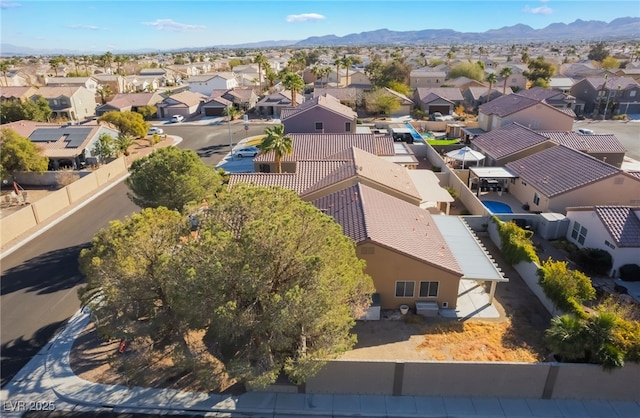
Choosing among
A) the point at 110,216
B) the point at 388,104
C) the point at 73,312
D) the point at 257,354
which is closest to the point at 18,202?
the point at 110,216

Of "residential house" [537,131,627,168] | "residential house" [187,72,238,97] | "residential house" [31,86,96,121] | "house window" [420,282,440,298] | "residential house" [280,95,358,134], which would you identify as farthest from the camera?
"residential house" [187,72,238,97]

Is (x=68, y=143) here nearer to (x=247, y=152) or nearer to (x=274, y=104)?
A: (x=247, y=152)

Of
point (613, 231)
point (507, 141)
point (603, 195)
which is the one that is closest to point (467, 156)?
point (507, 141)

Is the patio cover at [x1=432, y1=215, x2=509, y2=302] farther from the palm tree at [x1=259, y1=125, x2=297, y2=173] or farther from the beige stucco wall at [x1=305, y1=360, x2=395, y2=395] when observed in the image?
the palm tree at [x1=259, y1=125, x2=297, y2=173]

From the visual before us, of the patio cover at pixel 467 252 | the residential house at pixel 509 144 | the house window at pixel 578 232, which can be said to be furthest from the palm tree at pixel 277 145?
the house window at pixel 578 232

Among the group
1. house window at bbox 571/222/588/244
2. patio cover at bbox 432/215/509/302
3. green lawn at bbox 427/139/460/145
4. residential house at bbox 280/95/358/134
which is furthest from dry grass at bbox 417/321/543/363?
green lawn at bbox 427/139/460/145
